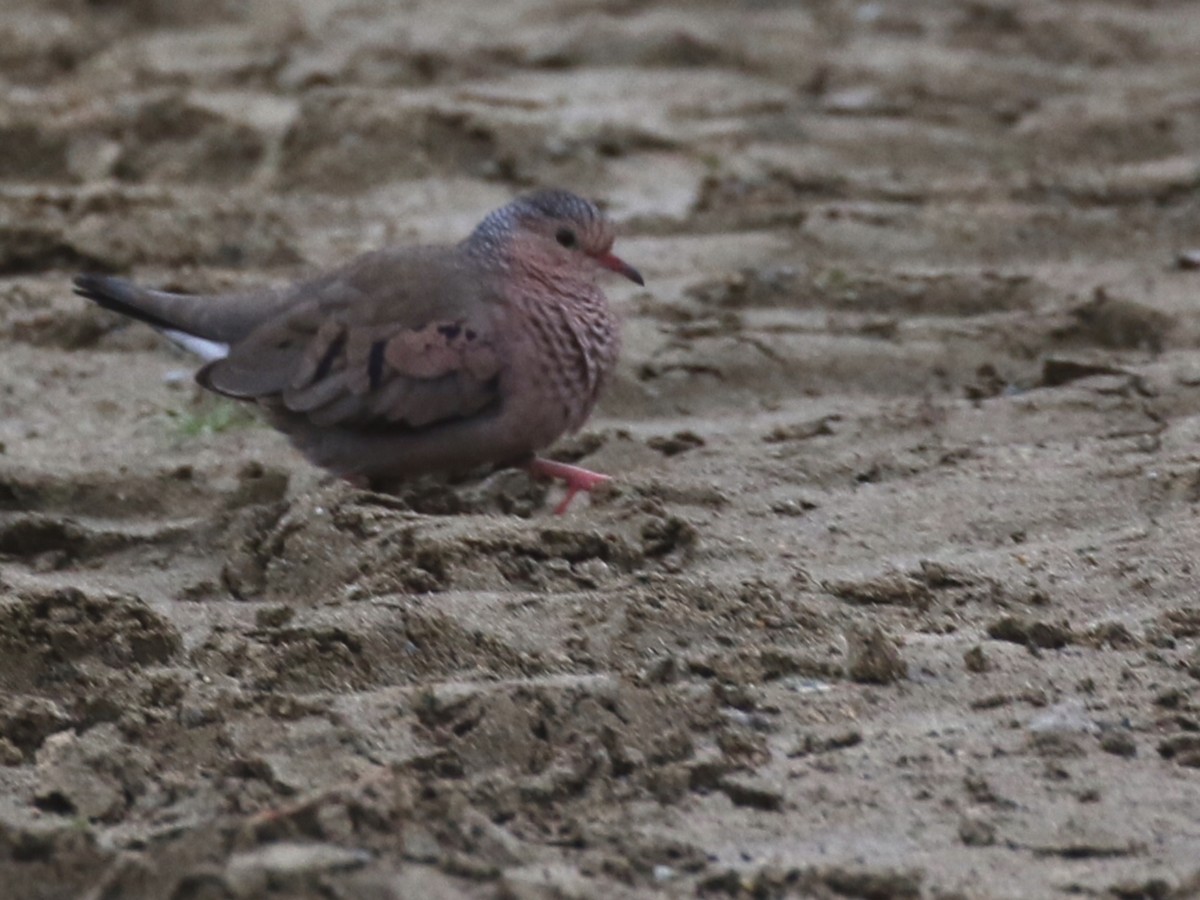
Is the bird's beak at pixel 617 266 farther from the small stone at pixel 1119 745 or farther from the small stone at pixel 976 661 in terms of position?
the small stone at pixel 1119 745

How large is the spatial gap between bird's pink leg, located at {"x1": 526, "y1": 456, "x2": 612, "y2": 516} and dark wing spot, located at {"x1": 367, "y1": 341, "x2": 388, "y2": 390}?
1.24ft

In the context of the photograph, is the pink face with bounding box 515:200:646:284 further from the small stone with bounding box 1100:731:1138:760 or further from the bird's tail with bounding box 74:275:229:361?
the small stone with bounding box 1100:731:1138:760

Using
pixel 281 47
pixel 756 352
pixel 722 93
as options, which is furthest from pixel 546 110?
pixel 756 352

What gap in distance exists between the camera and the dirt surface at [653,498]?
117 inches

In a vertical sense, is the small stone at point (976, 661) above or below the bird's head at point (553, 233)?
below

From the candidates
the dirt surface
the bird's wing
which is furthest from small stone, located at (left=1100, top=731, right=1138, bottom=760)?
the bird's wing

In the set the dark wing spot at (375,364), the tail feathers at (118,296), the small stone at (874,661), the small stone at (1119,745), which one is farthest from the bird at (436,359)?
the small stone at (1119,745)

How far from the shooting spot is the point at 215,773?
10.2 feet

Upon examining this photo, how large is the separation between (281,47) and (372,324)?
11.3 feet

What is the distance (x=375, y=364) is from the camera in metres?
4.73

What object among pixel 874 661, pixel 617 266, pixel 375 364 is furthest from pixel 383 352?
pixel 874 661

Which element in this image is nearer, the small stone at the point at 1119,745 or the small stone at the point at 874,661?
the small stone at the point at 1119,745

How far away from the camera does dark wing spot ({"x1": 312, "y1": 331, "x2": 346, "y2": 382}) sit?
4777 millimetres

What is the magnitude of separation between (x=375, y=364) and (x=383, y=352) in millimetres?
32
